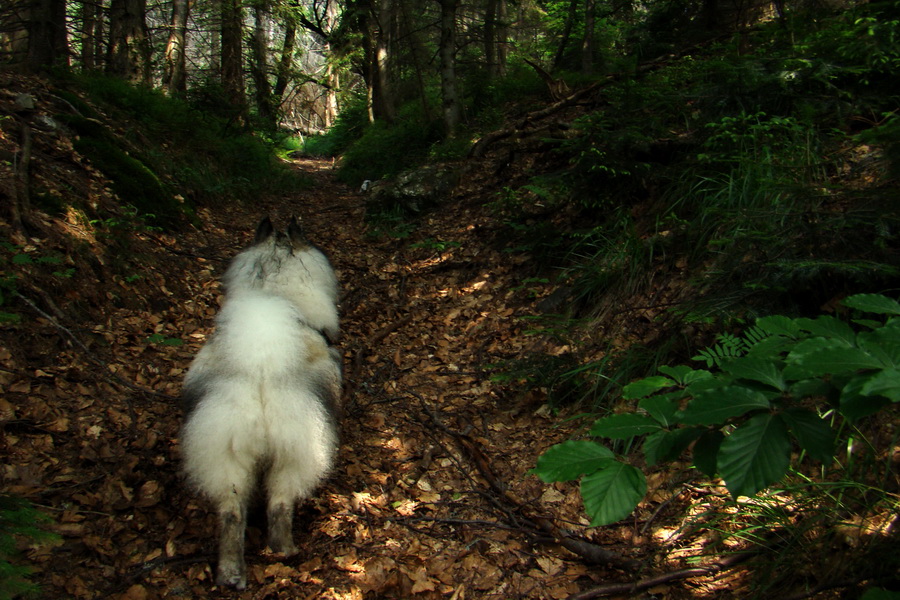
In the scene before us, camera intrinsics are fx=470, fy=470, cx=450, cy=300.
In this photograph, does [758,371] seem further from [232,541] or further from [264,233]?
[264,233]

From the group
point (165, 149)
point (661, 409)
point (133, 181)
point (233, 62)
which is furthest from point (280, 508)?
point (233, 62)

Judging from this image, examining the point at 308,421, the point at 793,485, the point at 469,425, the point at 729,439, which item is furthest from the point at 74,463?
the point at 793,485

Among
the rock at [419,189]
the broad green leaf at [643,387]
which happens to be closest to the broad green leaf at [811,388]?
the broad green leaf at [643,387]

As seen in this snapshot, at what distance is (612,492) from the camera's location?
120 cm

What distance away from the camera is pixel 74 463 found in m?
2.99

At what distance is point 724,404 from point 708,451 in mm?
189

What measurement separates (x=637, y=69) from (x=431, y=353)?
5.45 meters

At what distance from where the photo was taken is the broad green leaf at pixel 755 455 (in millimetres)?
1049

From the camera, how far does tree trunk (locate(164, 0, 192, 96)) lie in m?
10.4

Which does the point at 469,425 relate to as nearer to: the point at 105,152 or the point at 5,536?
the point at 5,536

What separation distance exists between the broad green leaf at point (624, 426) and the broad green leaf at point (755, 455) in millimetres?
196

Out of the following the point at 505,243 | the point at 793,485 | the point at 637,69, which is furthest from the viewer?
the point at 637,69

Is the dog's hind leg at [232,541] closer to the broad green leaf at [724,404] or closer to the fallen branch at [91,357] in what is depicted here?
the fallen branch at [91,357]

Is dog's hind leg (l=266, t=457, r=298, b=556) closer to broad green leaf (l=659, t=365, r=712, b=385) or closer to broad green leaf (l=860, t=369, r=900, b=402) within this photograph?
broad green leaf (l=659, t=365, r=712, b=385)
